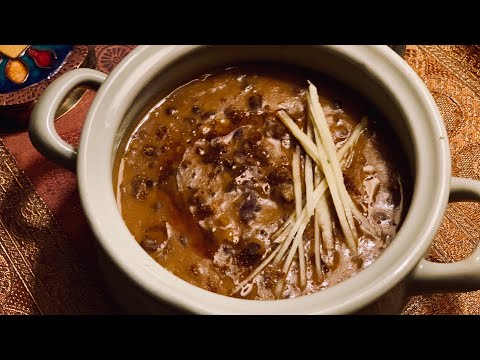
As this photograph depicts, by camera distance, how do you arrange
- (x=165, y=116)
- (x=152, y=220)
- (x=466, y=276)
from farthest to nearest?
(x=165, y=116) < (x=152, y=220) < (x=466, y=276)

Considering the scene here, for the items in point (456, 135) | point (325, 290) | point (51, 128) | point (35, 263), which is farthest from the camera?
point (456, 135)

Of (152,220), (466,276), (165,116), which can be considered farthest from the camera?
(165,116)

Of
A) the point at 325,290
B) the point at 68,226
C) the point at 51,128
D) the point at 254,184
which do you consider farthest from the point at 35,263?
the point at 325,290

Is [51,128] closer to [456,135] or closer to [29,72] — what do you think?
[29,72]

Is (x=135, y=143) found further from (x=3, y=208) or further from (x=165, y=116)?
(x=3, y=208)

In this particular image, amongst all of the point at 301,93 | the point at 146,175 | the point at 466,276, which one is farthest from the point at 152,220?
the point at 466,276

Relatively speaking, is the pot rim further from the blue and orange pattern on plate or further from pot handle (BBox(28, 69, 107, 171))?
the blue and orange pattern on plate
